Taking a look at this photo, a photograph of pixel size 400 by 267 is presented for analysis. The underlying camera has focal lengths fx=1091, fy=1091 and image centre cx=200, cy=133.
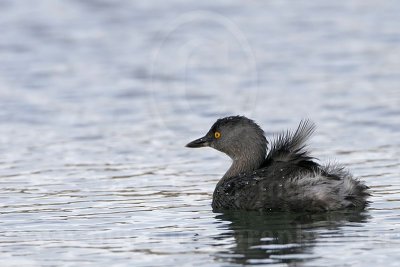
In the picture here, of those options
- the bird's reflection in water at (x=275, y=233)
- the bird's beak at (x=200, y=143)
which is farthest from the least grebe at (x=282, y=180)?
the bird's beak at (x=200, y=143)

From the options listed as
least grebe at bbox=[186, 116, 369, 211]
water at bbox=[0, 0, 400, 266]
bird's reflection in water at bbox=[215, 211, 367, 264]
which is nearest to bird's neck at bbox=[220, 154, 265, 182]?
least grebe at bbox=[186, 116, 369, 211]

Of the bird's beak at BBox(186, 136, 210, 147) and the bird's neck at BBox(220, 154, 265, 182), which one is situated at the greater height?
the bird's beak at BBox(186, 136, 210, 147)

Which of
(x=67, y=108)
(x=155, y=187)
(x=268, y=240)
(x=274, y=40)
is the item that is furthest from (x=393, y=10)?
(x=268, y=240)

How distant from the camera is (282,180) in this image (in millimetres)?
10875

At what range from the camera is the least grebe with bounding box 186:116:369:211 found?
10.8 metres

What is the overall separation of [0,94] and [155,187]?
7340mm

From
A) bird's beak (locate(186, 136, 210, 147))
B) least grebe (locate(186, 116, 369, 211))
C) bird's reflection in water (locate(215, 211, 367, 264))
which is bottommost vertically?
bird's reflection in water (locate(215, 211, 367, 264))

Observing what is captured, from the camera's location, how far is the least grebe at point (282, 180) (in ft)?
35.3

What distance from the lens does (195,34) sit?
25328mm

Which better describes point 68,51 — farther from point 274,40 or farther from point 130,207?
point 130,207

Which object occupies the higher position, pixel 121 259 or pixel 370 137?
pixel 370 137

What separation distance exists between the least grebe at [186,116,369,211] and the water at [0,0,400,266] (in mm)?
181

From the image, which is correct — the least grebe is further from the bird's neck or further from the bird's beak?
the bird's beak

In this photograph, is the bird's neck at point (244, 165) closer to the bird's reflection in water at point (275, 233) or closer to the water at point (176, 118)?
the water at point (176, 118)
